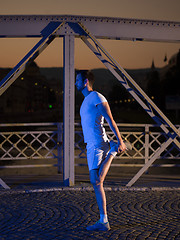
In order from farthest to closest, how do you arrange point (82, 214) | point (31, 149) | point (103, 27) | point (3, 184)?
1. point (31, 149)
2. point (103, 27)
3. point (3, 184)
4. point (82, 214)

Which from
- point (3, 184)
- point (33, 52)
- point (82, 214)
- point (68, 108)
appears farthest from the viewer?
point (68, 108)

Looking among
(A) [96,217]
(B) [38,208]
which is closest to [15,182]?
(B) [38,208]

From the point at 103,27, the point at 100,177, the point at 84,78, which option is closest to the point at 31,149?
the point at 103,27

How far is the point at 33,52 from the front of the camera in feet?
33.2

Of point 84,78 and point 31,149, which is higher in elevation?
point 84,78

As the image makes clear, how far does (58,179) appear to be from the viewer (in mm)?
11516

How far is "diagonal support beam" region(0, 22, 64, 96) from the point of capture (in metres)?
10.0

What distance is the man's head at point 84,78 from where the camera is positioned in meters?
6.40

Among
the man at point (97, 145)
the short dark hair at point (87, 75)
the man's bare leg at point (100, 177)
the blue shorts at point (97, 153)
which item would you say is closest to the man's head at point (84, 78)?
the short dark hair at point (87, 75)

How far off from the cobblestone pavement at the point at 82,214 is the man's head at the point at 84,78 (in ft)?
6.99

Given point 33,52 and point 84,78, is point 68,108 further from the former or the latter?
point 84,78

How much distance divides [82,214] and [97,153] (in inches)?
67.1

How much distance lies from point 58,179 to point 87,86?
5551mm

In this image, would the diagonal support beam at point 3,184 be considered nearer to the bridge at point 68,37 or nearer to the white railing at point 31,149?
the white railing at point 31,149
